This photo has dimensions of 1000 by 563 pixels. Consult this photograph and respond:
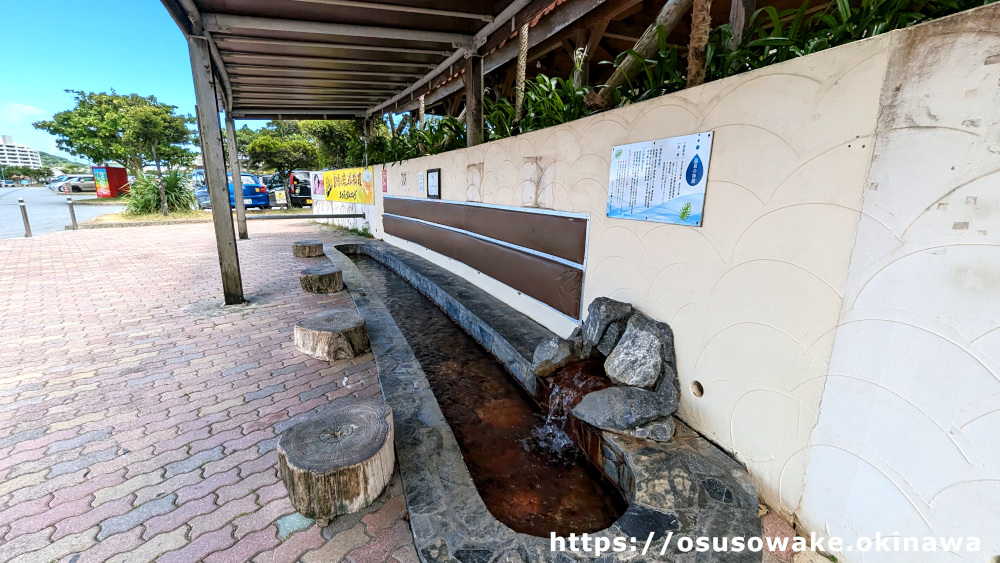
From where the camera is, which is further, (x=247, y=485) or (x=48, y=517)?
(x=247, y=485)

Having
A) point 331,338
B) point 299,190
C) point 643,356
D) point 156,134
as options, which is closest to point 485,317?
point 331,338

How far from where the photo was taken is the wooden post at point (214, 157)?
4309 millimetres

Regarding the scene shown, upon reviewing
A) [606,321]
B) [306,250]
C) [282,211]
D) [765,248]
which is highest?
[765,248]

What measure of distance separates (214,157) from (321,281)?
180 centimetres

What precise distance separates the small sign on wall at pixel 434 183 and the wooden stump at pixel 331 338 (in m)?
3.38

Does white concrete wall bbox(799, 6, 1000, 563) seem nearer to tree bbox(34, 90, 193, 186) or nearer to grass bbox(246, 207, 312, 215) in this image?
grass bbox(246, 207, 312, 215)

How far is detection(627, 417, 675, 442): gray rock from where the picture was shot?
2.13 m

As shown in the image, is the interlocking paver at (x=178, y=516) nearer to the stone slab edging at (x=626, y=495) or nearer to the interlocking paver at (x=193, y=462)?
the interlocking paver at (x=193, y=462)

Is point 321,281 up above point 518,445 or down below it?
above

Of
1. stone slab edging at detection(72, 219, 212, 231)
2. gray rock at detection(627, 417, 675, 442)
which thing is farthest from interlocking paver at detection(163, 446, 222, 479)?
stone slab edging at detection(72, 219, 212, 231)

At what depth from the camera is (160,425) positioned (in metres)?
2.45

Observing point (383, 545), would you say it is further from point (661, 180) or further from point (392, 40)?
point (392, 40)

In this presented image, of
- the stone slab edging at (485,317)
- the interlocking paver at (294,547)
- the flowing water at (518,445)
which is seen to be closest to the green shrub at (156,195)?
the stone slab edging at (485,317)

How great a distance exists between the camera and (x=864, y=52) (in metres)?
1.48
